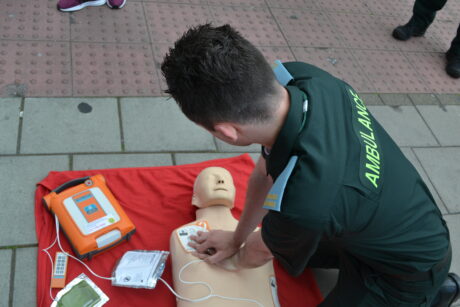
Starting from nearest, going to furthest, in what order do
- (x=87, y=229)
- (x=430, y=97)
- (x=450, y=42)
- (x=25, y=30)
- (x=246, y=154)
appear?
(x=87, y=229), (x=246, y=154), (x=25, y=30), (x=430, y=97), (x=450, y=42)

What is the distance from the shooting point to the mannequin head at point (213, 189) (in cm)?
242

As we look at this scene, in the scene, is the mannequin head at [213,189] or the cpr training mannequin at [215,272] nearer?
the cpr training mannequin at [215,272]

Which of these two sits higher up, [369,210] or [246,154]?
[369,210]

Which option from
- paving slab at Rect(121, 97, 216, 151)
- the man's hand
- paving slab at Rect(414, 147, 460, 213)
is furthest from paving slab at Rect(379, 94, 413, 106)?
the man's hand

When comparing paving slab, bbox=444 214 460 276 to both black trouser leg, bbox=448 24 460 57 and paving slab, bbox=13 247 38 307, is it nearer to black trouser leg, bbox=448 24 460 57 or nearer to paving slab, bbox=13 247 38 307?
black trouser leg, bbox=448 24 460 57

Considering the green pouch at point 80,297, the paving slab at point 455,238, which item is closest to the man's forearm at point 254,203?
the green pouch at point 80,297

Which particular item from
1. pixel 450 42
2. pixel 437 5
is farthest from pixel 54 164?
pixel 450 42

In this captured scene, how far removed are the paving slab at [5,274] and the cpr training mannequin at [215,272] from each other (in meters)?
0.81

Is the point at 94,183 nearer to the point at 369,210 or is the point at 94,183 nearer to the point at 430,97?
the point at 369,210

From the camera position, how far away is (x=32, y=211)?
2.35 m

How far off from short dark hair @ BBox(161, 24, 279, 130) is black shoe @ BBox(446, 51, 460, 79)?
3.64m

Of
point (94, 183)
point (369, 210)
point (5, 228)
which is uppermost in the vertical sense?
point (369, 210)

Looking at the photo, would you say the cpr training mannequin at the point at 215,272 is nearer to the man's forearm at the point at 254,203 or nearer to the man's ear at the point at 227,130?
the man's forearm at the point at 254,203

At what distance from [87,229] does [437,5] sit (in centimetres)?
410
